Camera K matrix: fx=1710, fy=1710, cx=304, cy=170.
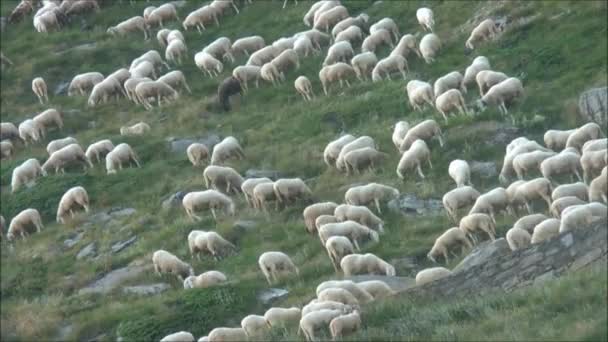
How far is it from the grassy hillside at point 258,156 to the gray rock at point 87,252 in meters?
0.16

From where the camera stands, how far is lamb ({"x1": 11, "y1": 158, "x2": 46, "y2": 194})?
40.0 m

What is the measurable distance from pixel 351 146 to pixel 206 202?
10.8ft

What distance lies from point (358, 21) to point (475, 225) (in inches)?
614

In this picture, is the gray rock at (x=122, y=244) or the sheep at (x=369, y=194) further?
the gray rock at (x=122, y=244)

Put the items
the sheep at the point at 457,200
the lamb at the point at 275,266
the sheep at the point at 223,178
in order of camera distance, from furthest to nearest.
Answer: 1. the sheep at the point at 223,178
2. the sheep at the point at 457,200
3. the lamb at the point at 275,266

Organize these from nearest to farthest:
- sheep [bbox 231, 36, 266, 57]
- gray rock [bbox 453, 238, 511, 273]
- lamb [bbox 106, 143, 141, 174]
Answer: gray rock [bbox 453, 238, 511, 273]
lamb [bbox 106, 143, 141, 174]
sheep [bbox 231, 36, 266, 57]

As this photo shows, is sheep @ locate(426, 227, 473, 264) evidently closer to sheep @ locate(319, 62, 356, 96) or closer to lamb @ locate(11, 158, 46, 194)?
sheep @ locate(319, 62, 356, 96)

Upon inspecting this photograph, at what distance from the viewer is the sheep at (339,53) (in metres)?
41.9

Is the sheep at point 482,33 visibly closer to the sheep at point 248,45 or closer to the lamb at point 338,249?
the sheep at point 248,45

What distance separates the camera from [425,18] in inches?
1681

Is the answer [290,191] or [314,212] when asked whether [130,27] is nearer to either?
[290,191]

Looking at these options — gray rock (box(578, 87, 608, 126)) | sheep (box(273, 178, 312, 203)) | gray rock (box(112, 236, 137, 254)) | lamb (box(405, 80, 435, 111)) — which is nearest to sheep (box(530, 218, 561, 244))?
gray rock (box(578, 87, 608, 126))

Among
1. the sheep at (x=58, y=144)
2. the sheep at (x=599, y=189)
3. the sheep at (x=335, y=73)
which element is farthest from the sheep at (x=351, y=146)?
the sheep at (x=58, y=144)

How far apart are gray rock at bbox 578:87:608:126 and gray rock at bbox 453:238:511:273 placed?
6631mm
